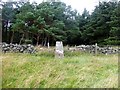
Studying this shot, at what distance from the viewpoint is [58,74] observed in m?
3.58

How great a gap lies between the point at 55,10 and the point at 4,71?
2.59 m

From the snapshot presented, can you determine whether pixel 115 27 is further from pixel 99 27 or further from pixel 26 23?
pixel 26 23

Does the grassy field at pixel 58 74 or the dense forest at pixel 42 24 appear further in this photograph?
the dense forest at pixel 42 24

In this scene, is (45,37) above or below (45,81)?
above

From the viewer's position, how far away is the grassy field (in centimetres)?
327

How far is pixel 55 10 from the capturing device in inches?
232

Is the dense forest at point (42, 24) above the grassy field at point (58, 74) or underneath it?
above

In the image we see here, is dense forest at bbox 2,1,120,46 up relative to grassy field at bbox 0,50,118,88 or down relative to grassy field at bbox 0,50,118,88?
up

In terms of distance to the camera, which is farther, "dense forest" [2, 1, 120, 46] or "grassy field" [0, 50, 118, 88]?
"dense forest" [2, 1, 120, 46]

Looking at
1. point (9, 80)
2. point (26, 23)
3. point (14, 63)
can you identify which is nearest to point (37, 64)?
point (14, 63)

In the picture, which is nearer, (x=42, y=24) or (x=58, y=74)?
(x=58, y=74)

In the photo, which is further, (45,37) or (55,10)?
(45,37)

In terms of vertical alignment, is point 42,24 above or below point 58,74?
above

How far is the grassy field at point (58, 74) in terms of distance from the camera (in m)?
3.27
